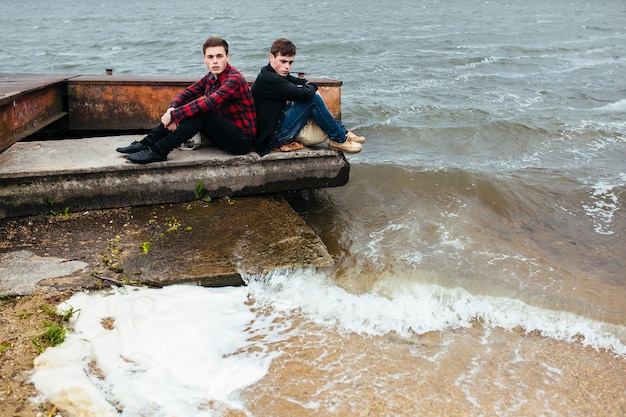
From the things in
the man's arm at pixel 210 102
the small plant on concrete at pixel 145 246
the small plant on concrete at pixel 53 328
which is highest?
the man's arm at pixel 210 102

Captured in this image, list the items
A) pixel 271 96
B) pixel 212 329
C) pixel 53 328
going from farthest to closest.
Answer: pixel 271 96 < pixel 212 329 < pixel 53 328

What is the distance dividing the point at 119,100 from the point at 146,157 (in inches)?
90.9

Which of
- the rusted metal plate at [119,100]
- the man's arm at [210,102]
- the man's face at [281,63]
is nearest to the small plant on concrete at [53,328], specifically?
the man's arm at [210,102]

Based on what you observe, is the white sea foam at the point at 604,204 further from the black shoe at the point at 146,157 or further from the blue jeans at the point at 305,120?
the black shoe at the point at 146,157

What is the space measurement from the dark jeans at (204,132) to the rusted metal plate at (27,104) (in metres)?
1.36

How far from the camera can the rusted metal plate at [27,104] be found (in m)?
5.58

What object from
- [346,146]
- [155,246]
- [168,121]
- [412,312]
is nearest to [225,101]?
[168,121]

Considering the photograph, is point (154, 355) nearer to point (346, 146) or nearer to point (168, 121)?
point (168, 121)

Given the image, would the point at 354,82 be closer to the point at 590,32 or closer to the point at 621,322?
the point at 621,322

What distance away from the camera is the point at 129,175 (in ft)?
17.2

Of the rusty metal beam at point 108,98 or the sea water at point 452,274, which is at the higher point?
the rusty metal beam at point 108,98

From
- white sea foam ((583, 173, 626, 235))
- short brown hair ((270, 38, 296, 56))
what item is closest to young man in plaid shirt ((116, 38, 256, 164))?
Answer: short brown hair ((270, 38, 296, 56))

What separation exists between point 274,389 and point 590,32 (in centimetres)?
2709

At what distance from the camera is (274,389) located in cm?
342
